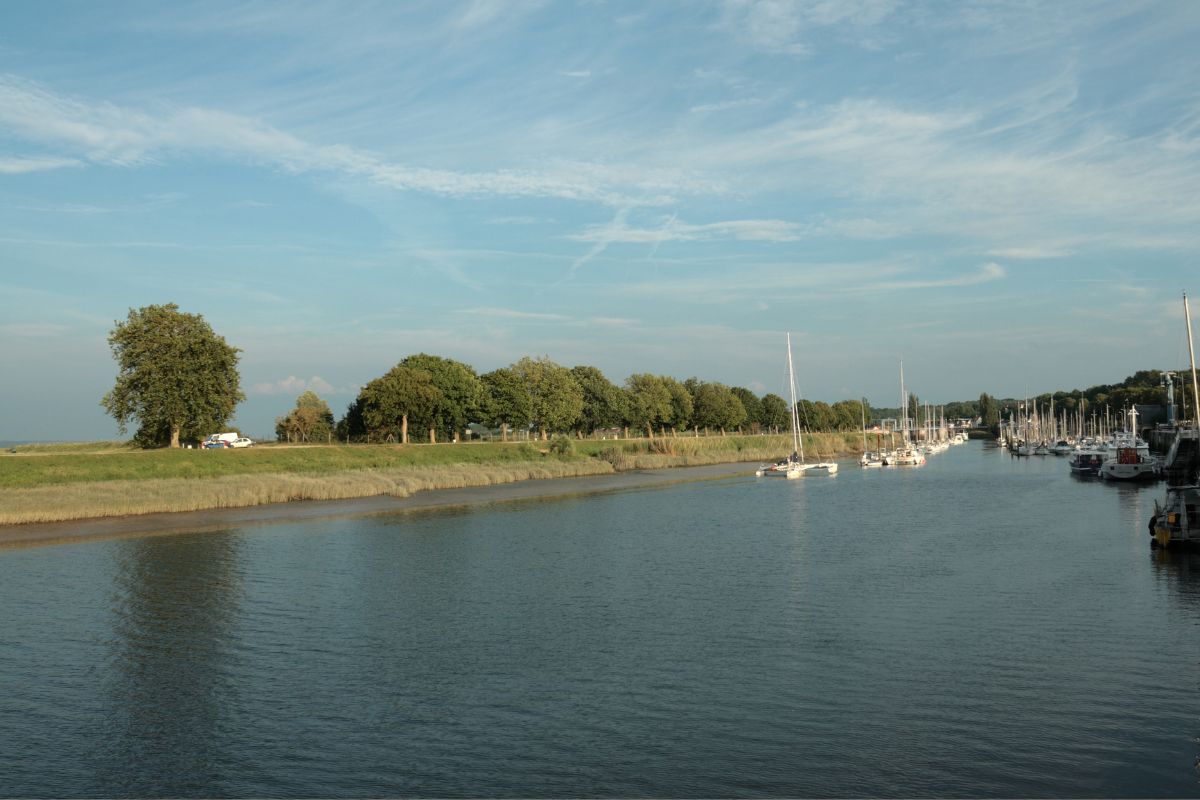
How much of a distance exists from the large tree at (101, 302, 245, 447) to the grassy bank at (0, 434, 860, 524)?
3.68 meters

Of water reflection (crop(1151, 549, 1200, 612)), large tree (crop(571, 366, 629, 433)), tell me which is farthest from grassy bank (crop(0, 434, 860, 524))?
water reflection (crop(1151, 549, 1200, 612))

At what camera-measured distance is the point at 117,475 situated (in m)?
65.1

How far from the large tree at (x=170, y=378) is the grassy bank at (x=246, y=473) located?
3683 mm

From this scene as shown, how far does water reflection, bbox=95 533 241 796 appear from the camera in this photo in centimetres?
1622

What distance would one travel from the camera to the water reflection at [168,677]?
1622 centimetres

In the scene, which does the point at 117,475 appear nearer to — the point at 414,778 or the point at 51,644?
the point at 51,644

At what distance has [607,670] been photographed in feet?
71.6

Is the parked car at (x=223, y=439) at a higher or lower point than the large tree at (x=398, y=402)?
lower

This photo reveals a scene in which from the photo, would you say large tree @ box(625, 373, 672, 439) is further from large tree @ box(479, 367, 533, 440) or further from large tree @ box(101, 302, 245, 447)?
large tree @ box(101, 302, 245, 447)

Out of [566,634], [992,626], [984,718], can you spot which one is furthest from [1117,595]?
[566,634]

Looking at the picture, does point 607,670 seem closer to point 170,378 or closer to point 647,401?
point 170,378

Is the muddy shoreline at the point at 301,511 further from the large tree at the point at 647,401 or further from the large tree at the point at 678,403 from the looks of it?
the large tree at the point at 678,403

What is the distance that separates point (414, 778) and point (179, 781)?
3.97m

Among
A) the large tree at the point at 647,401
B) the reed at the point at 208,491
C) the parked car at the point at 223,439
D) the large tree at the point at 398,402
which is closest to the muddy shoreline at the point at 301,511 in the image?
the reed at the point at 208,491
